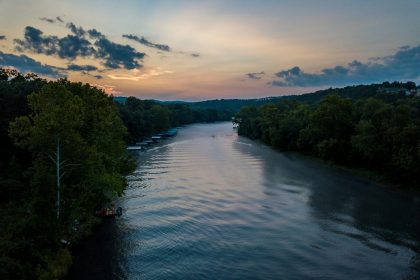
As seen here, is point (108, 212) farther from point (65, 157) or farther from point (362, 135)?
point (362, 135)

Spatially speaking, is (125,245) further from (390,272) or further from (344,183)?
(344,183)

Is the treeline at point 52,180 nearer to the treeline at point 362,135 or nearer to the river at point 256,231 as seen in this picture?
the river at point 256,231

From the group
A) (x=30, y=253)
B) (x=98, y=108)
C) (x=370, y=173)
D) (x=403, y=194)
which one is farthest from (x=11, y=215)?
(x=370, y=173)

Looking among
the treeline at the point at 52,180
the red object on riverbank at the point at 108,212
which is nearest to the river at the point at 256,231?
the red object on riverbank at the point at 108,212

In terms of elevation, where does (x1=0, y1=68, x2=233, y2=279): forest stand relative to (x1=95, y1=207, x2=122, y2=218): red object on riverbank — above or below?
above

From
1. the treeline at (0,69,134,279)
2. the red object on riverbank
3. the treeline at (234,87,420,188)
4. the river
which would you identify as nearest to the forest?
the treeline at (0,69,134,279)


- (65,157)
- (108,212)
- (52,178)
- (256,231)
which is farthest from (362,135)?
(52,178)

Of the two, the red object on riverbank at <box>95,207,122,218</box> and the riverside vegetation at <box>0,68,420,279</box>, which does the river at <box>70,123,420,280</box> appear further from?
A: the riverside vegetation at <box>0,68,420,279</box>
